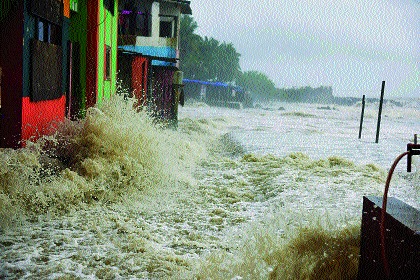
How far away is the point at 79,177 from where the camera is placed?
709 centimetres

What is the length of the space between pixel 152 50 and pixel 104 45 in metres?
9.17

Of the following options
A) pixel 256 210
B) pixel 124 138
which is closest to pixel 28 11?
pixel 124 138

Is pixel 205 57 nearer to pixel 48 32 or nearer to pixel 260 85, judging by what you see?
pixel 260 85

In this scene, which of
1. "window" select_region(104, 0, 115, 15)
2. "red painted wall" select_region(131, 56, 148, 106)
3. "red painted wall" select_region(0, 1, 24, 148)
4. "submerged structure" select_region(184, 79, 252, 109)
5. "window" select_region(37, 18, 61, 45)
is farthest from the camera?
"submerged structure" select_region(184, 79, 252, 109)

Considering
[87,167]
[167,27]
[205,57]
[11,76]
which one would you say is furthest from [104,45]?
[205,57]

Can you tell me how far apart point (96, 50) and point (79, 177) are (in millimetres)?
5033

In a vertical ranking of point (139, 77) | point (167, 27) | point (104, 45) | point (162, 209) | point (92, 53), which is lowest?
point (162, 209)

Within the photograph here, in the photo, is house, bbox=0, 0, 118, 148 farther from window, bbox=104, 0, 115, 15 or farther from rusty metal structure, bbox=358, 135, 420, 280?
rusty metal structure, bbox=358, 135, 420, 280

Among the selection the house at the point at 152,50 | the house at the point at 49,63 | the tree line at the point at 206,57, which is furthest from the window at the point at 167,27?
the tree line at the point at 206,57

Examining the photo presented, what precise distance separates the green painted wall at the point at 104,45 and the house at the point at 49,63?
1.1 inches

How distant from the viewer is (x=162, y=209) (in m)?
6.87

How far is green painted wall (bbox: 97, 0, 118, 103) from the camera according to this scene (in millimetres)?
11469

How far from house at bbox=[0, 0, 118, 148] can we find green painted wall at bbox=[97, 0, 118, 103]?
3 centimetres

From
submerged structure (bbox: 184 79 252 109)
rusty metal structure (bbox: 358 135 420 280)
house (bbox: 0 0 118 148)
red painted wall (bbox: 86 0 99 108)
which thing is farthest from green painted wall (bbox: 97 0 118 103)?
submerged structure (bbox: 184 79 252 109)
